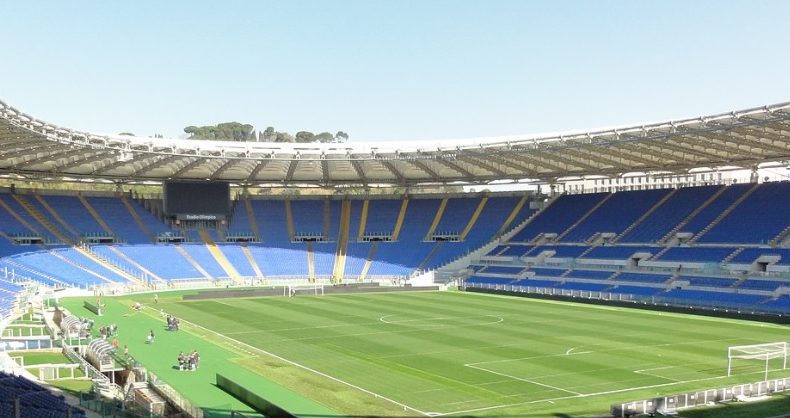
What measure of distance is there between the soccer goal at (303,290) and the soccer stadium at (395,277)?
209 mm

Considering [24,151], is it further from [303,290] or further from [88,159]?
[303,290]

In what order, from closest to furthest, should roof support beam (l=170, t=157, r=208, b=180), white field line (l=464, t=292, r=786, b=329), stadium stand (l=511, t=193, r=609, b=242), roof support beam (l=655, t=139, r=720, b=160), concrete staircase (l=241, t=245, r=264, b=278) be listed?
white field line (l=464, t=292, r=786, b=329)
roof support beam (l=655, t=139, r=720, b=160)
roof support beam (l=170, t=157, r=208, b=180)
concrete staircase (l=241, t=245, r=264, b=278)
stadium stand (l=511, t=193, r=609, b=242)

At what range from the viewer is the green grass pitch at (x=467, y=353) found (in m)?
24.0


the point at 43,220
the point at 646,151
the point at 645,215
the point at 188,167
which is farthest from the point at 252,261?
the point at 646,151

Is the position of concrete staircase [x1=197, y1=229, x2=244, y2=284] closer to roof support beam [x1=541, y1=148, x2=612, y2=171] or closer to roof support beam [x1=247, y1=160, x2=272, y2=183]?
roof support beam [x1=247, y1=160, x2=272, y2=183]

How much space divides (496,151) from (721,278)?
17.3 m

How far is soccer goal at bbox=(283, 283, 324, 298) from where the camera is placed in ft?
196

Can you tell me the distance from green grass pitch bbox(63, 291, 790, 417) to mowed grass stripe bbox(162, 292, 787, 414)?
62mm

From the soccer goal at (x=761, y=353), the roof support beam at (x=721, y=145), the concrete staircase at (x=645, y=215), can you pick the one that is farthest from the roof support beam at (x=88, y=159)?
the soccer goal at (x=761, y=353)

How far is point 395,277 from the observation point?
2672 inches

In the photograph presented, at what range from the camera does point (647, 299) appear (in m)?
49.4

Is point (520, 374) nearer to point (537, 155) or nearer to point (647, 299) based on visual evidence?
point (647, 299)

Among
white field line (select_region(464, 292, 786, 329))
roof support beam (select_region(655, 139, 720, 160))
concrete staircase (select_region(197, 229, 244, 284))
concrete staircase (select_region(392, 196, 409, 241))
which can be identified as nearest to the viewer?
white field line (select_region(464, 292, 786, 329))

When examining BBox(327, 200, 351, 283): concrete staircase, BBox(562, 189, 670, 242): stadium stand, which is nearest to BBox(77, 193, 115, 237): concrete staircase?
BBox(327, 200, 351, 283): concrete staircase
